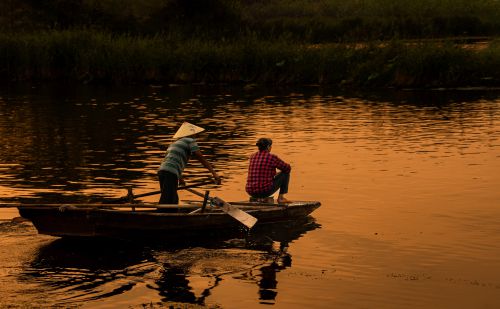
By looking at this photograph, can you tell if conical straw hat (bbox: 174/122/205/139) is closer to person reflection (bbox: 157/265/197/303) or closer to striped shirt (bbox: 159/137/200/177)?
striped shirt (bbox: 159/137/200/177)

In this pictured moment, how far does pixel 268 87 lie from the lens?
4816cm

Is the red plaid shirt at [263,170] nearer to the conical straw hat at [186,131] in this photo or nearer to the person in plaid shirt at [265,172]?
the person in plaid shirt at [265,172]

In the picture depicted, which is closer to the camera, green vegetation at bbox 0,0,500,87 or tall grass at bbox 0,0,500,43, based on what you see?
green vegetation at bbox 0,0,500,87

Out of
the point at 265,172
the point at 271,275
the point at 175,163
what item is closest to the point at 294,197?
the point at 265,172

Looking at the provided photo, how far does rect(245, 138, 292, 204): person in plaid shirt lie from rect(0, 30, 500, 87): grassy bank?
89.6 ft

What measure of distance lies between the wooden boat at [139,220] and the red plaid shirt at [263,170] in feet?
1.10

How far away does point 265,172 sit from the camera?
59.9 ft

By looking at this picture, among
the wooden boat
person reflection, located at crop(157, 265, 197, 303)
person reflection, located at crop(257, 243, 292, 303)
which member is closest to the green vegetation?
the wooden boat

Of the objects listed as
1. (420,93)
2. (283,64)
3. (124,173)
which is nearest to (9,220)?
(124,173)

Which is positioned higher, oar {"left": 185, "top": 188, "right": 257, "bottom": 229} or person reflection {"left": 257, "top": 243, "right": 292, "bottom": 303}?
oar {"left": 185, "top": 188, "right": 257, "bottom": 229}

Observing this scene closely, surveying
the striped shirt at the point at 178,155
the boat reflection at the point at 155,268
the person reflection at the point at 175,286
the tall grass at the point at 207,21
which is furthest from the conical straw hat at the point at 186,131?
the tall grass at the point at 207,21

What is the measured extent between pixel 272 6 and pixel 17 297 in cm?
7010

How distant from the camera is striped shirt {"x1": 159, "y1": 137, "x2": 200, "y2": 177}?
1731 centimetres

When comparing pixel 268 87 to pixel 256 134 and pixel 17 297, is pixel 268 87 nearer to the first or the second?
pixel 256 134
